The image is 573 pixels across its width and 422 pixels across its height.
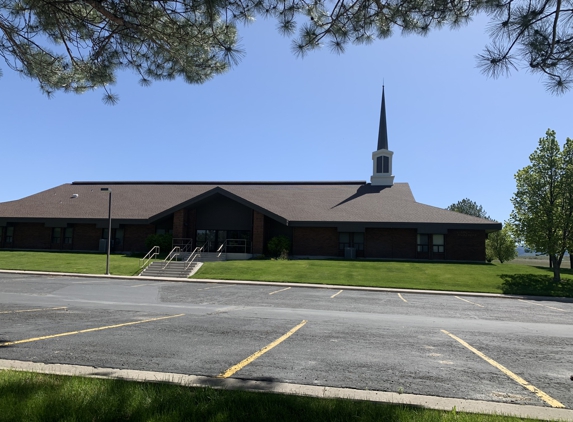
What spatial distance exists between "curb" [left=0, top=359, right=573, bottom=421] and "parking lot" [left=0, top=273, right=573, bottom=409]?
0.28 m

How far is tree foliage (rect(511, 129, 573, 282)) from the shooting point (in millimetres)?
26078

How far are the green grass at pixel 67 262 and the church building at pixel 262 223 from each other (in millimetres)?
3387

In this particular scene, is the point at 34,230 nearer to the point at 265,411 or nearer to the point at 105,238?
the point at 105,238

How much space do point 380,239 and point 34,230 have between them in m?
30.7

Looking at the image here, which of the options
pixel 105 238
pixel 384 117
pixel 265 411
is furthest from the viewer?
pixel 384 117

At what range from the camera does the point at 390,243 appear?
31.8 meters

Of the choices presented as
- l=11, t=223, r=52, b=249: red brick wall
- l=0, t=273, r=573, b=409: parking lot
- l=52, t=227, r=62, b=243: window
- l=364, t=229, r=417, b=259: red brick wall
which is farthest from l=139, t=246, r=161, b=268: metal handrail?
l=364, t=229, r=417, b=259: red brick wall

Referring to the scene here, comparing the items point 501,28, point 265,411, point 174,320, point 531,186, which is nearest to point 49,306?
point 174,320

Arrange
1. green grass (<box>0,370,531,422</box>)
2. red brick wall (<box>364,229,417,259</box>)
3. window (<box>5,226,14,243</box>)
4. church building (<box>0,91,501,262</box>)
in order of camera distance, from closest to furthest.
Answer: green grass (<box>0,370,531,422</box>), church building (<box>0,91,501,262</box>), red brick wall (<box>364,229,417,259</box>), window (<box>5,226,14,243</box>)

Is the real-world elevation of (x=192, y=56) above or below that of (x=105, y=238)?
above

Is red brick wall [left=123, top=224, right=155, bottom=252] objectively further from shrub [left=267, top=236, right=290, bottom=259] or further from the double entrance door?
shrub [left=267, top=236, right=290, bottom=259]

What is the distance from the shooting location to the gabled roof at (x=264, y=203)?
31.5 metres

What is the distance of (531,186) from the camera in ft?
89.1

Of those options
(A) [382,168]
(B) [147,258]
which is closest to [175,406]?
(B) [147,258]
